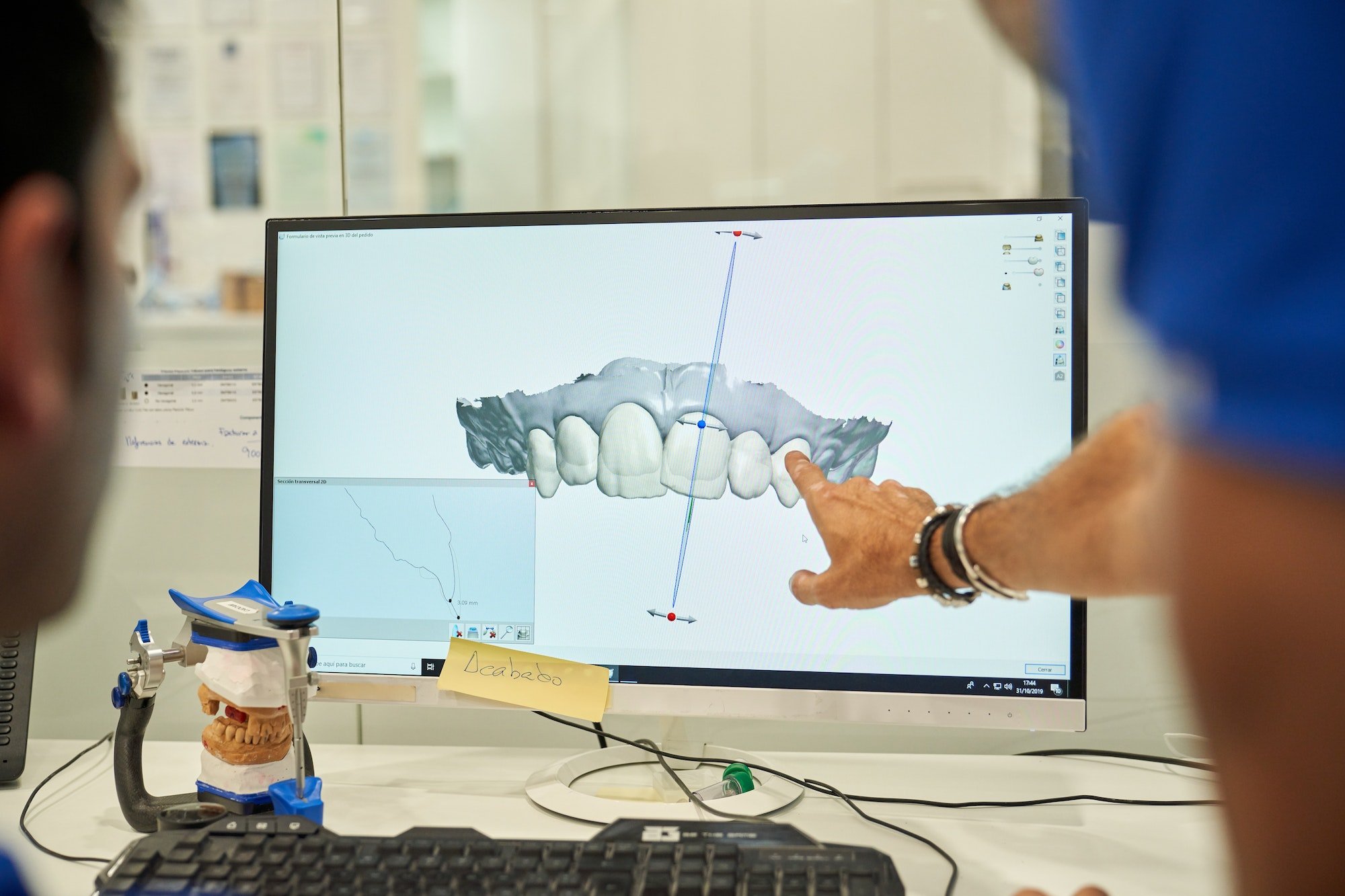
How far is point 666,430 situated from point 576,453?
3.3 inches

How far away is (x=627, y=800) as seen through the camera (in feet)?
2.82

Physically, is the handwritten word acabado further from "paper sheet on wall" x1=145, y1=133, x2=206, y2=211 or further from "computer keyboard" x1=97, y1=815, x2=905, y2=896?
"paper sheet on wall" x1=145, y1=133, x2=206, y2=211

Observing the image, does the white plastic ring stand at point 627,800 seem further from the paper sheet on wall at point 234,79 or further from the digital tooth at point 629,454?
the paper sheet on wall at point 234,79

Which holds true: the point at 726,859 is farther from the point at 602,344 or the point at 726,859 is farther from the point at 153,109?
the point at 153,109

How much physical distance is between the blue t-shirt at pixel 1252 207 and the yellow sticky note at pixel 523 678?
68 centimetres

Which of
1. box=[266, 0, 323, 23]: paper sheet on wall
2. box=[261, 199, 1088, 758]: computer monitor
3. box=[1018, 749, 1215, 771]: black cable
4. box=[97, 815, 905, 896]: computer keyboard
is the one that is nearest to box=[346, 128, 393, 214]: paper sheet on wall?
box=[266, 0, 323, 23]: paper sheet on wall

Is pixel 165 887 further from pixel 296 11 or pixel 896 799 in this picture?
pixel 296 11

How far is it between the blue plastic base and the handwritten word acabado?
0.51 ft

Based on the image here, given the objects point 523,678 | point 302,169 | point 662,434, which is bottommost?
point 523,678

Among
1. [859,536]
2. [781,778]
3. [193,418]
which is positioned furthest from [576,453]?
[193,418]

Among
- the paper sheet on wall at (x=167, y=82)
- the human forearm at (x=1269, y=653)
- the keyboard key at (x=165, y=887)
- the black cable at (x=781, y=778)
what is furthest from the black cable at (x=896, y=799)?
the paper sheet on wall at (x=167, y=82)

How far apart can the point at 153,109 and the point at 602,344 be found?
0.73 metres

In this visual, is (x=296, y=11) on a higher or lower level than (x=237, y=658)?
higher

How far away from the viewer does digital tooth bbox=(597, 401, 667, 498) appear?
0.85m
